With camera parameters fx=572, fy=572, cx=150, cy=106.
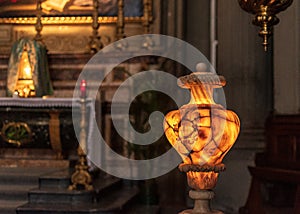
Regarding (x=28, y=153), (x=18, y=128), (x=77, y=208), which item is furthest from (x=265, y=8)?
(x=28, y=153)

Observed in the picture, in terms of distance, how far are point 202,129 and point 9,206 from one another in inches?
147

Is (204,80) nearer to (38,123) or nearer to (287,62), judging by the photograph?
(287,62)

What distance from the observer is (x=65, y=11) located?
7844 mm

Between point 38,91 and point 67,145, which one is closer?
point 67,145

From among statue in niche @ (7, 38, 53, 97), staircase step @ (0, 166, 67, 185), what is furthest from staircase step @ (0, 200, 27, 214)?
statue in niche @ (7, 38, 53, 97)

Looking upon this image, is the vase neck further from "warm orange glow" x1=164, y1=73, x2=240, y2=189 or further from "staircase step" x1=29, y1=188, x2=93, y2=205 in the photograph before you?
"staircase step" x1=29, y1=188, x2=93, y2=205

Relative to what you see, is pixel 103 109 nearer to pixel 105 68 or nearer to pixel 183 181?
pixel 105 68

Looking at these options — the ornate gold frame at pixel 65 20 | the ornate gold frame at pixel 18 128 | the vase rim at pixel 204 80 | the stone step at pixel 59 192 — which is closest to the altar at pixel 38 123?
the ornate gold frame at pixel 18 128

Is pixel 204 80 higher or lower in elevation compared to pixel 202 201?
higher

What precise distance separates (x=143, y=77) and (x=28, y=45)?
1.45 metres

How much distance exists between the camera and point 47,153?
6453mm

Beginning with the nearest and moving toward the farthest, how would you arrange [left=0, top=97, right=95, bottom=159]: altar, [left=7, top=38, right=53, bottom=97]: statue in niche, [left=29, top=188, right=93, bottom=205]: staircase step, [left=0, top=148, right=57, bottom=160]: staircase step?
[left=29, top=188, right=93, bottom=205]: staircase step, [left=0, top=97, right=95, bottom=159]: altar, [left=0, top=148, right=57, bottom=160]: staircase step, [left=7, top=38, right=53, bottom=97]: statue in niche

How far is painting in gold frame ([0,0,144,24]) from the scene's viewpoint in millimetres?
7734

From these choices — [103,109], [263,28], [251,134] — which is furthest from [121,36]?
[263,28]
